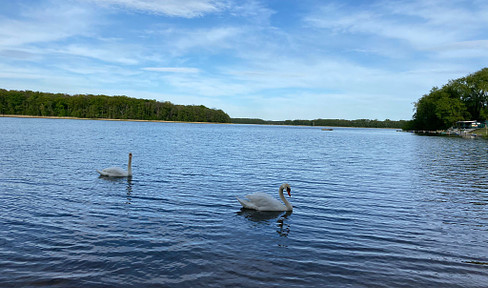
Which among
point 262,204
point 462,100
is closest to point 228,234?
point 262,204

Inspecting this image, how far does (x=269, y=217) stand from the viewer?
1324cm

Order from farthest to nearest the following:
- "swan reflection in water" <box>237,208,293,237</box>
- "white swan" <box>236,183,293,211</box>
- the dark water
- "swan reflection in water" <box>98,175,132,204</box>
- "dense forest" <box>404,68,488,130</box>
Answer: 1. "dense forest" <box>404,68,488,130</box>
2. "swan reflection in water" <box>98,175,132,204</box>
3. "white swan" <box>236,183,293,211</box>
4. "swan reflection in water" <box>237,208,293,237</box>
5. the dark water

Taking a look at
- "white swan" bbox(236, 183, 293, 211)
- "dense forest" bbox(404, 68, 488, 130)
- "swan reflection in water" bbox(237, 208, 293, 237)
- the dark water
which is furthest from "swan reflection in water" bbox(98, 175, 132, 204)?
"dense forest" bbox(404, 68, 488, 130)

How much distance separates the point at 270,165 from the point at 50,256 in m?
22.8

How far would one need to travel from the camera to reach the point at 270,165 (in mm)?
30250

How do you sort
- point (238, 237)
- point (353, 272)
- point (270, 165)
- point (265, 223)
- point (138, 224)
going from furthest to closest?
point (270, 165) < point (265, 223) < point (138, 224) < point (238, 237) < point (353, 272)

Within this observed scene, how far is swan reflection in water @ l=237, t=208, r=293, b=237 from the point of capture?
12.0 metres

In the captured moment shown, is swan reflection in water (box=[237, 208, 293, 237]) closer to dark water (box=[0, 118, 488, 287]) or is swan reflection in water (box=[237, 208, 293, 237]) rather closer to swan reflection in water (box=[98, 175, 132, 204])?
dark water (box=[0, 118, 488, 287])

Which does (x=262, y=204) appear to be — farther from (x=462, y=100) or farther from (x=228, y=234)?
(x=462, y=100)

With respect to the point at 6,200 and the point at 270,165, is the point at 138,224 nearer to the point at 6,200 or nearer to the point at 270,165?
the point at 6,200

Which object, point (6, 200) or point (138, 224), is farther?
point (6, 200)

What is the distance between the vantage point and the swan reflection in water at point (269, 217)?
12023mm

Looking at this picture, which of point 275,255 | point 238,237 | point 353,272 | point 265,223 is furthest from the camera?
point 265,223

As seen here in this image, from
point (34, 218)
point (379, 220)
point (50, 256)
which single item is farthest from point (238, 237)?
point (34, 218)
